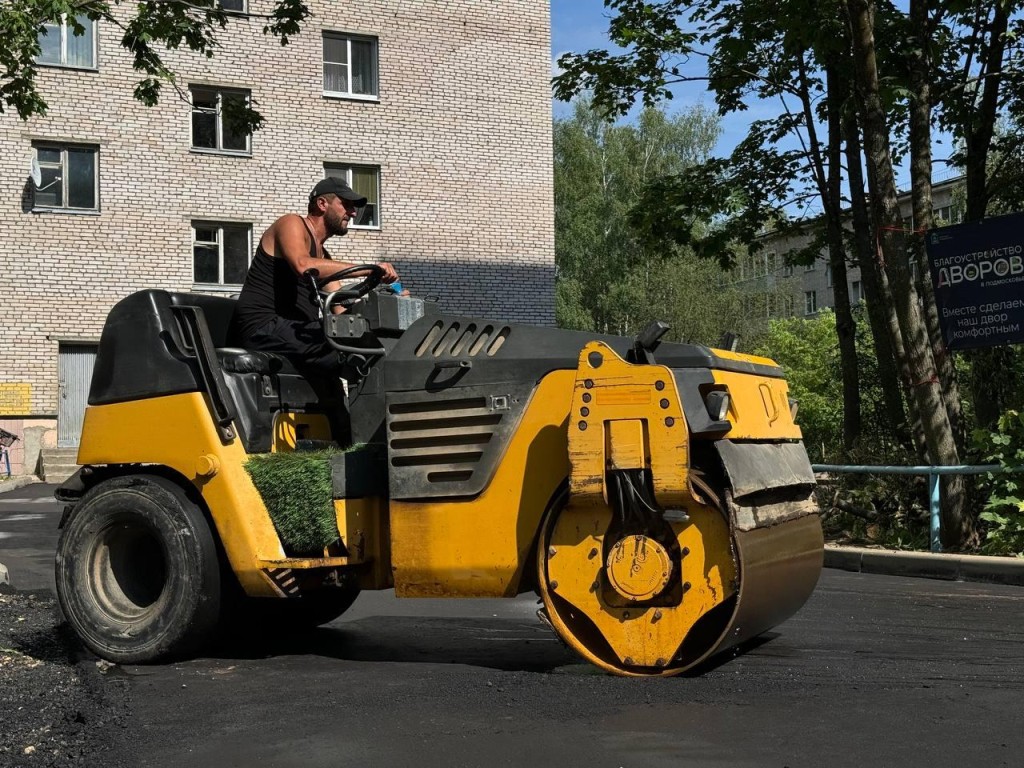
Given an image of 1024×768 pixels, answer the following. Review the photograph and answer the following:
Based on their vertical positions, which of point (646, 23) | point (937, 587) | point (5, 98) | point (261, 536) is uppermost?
point (646, 23)

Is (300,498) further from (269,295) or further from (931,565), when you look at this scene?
(931,565)

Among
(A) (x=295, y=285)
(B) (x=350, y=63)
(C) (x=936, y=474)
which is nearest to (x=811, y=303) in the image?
(B) (x=350, y=63)

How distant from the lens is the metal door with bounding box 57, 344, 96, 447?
1063 inches

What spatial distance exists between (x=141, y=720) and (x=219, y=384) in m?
1.84

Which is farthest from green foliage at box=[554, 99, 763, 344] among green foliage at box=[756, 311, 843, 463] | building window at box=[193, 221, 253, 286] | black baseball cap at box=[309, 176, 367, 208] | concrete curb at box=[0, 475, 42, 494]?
black baseball cap at box=[309, 176, 367, 208]

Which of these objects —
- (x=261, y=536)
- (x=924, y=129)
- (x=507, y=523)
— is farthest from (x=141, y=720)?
(x=924, y=129)

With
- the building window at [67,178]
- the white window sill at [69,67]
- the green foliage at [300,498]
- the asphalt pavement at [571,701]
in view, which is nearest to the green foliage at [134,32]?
the green foliage at [300,498]

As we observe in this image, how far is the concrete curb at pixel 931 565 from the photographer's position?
984cm

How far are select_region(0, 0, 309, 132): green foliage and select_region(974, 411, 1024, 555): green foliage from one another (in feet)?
22.9

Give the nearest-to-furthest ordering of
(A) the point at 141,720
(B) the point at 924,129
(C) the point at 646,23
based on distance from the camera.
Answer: (A) the point at 141,720
(B) the point at 924,129
(C) the point at 646,23

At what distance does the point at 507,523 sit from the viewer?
579 cm

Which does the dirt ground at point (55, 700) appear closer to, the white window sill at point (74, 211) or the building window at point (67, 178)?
the white window sill at point (74, 211)

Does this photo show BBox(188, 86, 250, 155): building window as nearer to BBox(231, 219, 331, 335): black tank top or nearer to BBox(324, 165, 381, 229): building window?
BBox(324, 165, 381, 229): building window

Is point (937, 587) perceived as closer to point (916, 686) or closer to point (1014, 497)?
point (1014, 497)
